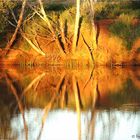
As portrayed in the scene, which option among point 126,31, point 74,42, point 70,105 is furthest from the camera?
point 126,31

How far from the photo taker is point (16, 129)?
41.9 ft

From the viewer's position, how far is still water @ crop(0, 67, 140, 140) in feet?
40.1

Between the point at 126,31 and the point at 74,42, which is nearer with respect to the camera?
the point at 74,42

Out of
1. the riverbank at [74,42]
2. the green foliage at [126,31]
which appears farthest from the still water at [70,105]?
the green foliage at [126,31]

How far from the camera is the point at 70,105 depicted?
648 inches

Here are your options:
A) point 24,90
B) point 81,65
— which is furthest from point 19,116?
point 81,65

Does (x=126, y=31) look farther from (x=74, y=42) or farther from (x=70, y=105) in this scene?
(x=70, y=105)

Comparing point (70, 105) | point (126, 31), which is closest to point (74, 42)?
point (126, 31)

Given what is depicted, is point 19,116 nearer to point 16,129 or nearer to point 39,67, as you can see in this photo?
point 16,129

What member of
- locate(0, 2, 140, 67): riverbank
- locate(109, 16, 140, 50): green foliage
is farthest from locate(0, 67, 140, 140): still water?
locate(109, 16, 140, 50): green foliage

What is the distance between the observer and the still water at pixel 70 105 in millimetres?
12227

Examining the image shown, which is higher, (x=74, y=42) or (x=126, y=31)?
(x=126, y=31)

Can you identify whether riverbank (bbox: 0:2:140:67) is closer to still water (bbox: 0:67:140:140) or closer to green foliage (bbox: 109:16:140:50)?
green foliage (bbox: 109:16:140:50)

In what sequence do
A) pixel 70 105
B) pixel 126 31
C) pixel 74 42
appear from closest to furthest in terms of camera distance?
pixel 70 105
pixel 74 42
pixel 126 31
